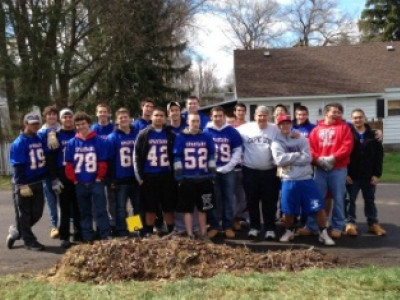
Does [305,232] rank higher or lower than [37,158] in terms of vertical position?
lower

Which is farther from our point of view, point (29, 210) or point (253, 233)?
point (253, 233)

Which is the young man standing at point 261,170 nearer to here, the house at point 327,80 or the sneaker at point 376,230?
the sneaker at point 376,230

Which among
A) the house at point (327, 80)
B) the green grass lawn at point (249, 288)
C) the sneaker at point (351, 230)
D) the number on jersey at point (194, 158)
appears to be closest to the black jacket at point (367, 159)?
the sneaker at point (351, 230)

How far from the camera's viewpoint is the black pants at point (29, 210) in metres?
7.32

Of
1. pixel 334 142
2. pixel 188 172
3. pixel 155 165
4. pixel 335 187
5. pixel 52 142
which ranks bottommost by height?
Result: pixel 335 187

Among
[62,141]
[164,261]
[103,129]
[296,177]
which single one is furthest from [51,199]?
[296,177]

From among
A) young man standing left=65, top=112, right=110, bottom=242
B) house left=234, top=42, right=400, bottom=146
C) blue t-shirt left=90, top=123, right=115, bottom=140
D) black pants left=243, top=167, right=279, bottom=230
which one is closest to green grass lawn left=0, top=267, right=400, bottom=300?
young man standing left=65, top=112, right=110, bottom=242

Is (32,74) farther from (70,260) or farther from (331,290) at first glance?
(331,290)

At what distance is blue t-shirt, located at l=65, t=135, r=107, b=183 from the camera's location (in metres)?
7.24

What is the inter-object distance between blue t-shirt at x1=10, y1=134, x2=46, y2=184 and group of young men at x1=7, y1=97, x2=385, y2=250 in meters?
0.02

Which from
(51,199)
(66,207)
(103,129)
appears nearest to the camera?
(66,207)

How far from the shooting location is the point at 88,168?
23.8ft

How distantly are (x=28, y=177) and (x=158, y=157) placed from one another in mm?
2024

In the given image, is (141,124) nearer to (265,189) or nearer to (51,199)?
(51,199)
